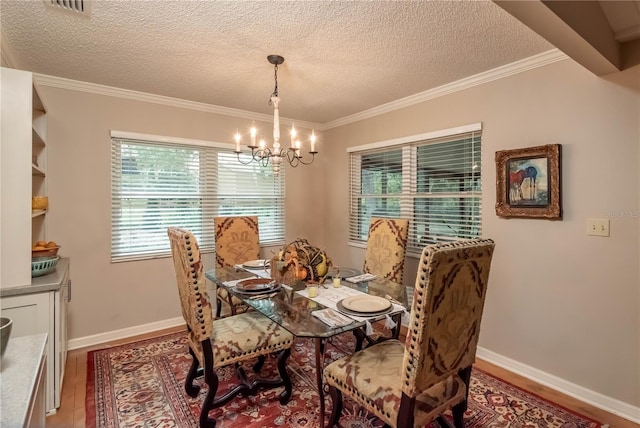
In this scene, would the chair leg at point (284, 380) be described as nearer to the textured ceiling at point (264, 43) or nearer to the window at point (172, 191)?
the window at point (172, 191)

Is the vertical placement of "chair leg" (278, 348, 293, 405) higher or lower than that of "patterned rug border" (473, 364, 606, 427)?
higher

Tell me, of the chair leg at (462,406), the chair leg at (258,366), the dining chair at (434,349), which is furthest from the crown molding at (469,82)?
the chair leg at (258,366)

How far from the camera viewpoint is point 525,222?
2.46 m

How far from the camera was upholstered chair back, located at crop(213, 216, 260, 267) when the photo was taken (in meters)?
3.25

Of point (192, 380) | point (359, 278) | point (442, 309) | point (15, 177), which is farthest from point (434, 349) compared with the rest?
point (15, 177)

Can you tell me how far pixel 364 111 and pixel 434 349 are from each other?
2968 mm

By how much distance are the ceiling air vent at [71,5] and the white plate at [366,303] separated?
219cm

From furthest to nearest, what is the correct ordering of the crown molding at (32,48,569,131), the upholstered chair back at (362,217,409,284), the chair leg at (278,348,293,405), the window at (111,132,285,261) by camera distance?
the window at (111,132,285,261)
the upholstered chair back at (362,217,409,284)
the crown molding at (32,48,569,131)
the chair leg at (278,348,293,405)

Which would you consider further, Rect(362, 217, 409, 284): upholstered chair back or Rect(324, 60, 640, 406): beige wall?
Rect(362, 217, 409, 284): upholstered chair back

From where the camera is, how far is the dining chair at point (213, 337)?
1773 mm

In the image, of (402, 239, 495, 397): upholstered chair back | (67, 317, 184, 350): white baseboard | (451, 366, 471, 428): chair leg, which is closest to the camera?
(402, 239, 495, 397): upholstered chair back

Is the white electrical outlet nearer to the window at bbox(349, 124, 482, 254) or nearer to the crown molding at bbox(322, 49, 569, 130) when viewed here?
the window at bbox(349, 124, 482, 254)

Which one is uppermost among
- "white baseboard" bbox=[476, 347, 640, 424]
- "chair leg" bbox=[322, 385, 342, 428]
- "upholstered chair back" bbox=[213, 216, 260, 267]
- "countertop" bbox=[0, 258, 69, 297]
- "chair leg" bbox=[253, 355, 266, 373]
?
"upholstered chair back" bbox=[213, 216, 260, 267]

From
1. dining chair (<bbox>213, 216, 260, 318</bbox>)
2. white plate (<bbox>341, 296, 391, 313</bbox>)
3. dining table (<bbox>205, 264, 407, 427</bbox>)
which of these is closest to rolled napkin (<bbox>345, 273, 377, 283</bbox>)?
dining table (<bbox>205, 264, 407, 427</bbox>)
